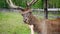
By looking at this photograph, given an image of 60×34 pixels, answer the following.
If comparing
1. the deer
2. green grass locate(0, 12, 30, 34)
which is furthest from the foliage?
the deer

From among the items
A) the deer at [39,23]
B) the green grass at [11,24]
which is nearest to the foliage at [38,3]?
the green grass at [11,24]

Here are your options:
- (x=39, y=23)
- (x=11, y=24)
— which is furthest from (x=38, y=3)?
(x=11, y=24)

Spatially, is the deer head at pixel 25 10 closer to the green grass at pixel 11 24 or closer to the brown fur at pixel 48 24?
the brown fur at pixel 48 24

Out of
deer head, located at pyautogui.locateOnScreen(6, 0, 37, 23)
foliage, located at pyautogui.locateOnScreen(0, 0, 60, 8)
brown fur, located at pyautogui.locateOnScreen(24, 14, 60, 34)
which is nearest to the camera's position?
deer head, located at pyautogui.locateOnScreen(6, 0, 37, 23)

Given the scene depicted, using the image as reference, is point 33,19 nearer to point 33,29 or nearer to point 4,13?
point 33,29

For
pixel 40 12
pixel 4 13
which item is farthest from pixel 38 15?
pixel 4 13

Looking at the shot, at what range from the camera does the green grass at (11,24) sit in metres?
6.57

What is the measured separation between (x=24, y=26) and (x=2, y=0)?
54 centimetres

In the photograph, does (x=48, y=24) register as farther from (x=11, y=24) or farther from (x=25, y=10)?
(x=11, y=24)

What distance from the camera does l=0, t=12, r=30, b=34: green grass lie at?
6.57 m

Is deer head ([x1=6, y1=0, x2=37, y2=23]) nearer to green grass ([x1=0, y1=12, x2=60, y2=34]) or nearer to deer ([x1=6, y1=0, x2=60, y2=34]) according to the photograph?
deer ([x1=6, y1=0, x2=60, y2=34])

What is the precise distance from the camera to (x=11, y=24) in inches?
264

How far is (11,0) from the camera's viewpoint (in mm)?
6188

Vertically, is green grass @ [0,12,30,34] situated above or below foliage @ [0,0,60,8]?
below
